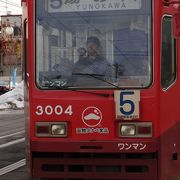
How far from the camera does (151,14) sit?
6.42m

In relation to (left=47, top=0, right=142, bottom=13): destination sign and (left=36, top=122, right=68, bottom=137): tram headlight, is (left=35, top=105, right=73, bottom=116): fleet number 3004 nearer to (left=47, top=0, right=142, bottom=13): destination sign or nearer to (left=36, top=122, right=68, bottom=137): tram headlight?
(left=36, top=122, right=68, bottom=137): tram headlight

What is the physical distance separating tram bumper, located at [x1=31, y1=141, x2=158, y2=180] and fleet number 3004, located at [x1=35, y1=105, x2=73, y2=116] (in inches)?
14.6

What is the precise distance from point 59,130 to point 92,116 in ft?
1.49

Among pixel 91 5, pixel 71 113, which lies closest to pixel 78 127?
pixel 71 113

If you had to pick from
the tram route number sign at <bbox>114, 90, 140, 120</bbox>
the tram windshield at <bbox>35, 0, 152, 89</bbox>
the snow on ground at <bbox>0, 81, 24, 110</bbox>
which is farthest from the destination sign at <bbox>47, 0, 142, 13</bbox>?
the snow on ground at <bbox>0, 81, 24, 110</bbox>

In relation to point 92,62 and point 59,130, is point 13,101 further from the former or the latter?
point 92,62

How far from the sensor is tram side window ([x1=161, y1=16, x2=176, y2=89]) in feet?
21.4

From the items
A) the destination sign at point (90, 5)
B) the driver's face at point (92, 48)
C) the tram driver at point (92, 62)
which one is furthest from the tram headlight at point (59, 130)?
the destination sign at point (90, 5)

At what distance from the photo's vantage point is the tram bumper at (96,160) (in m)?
6.45

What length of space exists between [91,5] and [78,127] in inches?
59.4

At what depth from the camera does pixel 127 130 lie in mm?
6449

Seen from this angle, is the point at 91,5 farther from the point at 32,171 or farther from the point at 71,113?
the point at 32,171

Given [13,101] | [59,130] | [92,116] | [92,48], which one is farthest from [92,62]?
[13,101]

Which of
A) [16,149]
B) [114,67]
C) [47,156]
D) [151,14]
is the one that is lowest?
[16,149]
